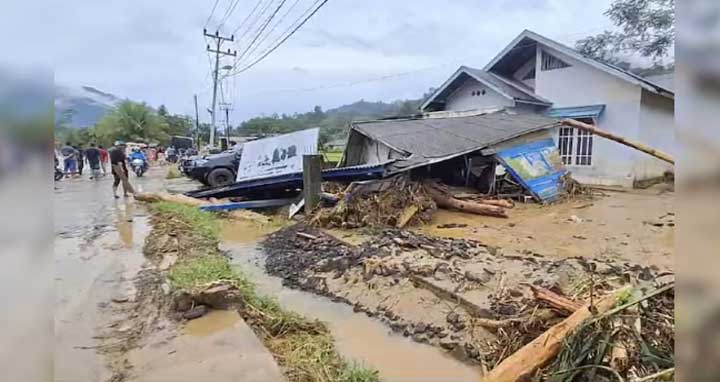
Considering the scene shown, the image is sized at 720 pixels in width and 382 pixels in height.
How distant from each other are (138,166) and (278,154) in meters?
9.54

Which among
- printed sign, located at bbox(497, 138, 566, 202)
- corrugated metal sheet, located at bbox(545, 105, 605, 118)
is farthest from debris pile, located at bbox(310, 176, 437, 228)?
corrugated metal sheet, located at bbox(545, 105, 605, 118)

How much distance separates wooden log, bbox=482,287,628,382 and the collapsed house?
568cm

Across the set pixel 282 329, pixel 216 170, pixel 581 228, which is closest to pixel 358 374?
pixel 282 329

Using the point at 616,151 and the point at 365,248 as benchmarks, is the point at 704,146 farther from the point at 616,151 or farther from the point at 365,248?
the point at 616,151

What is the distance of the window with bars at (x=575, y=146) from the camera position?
12.7 metres

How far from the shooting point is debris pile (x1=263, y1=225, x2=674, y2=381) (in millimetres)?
2471

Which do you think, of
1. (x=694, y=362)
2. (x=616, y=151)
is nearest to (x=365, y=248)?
(x=694, y=362)

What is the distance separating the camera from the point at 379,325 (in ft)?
14.0

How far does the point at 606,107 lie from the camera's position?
1227cm

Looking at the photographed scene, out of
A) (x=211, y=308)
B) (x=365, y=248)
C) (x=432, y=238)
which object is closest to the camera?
(x=211, y=308)

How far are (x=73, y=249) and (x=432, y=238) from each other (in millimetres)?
5184

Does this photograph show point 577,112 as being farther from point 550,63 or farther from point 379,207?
point 379,207

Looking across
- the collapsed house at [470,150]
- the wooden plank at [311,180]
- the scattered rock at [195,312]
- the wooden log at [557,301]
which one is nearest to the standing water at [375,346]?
the wooden log at [557,301]

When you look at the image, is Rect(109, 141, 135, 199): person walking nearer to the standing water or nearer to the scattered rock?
the standing water
